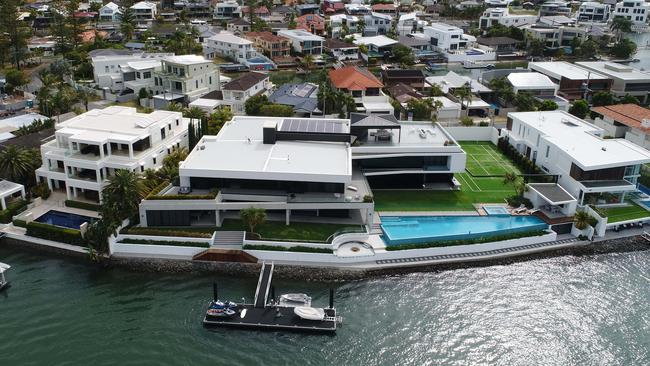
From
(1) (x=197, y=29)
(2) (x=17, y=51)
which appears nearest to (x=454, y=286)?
(2) (x=17, y=51)

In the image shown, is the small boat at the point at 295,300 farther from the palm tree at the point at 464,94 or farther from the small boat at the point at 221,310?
the palm tree at the point at 464,94

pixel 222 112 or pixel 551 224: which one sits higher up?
pixel 222 112

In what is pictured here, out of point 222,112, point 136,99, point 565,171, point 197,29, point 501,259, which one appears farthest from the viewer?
point 197,29

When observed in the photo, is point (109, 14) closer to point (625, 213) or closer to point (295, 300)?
point (295, 300)

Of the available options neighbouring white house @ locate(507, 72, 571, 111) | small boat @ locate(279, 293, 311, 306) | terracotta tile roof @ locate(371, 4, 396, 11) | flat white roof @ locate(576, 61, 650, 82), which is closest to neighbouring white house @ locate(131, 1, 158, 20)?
terracotta tile roof @ locate(371, 4, 396, 11)

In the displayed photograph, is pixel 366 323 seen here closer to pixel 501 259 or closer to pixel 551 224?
pixel 501 259

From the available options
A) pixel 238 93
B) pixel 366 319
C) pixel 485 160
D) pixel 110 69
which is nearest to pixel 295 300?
pixel 366 319

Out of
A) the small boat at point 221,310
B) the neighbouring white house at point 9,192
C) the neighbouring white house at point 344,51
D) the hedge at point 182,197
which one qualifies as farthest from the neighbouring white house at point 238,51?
the small boat at point 221,310
